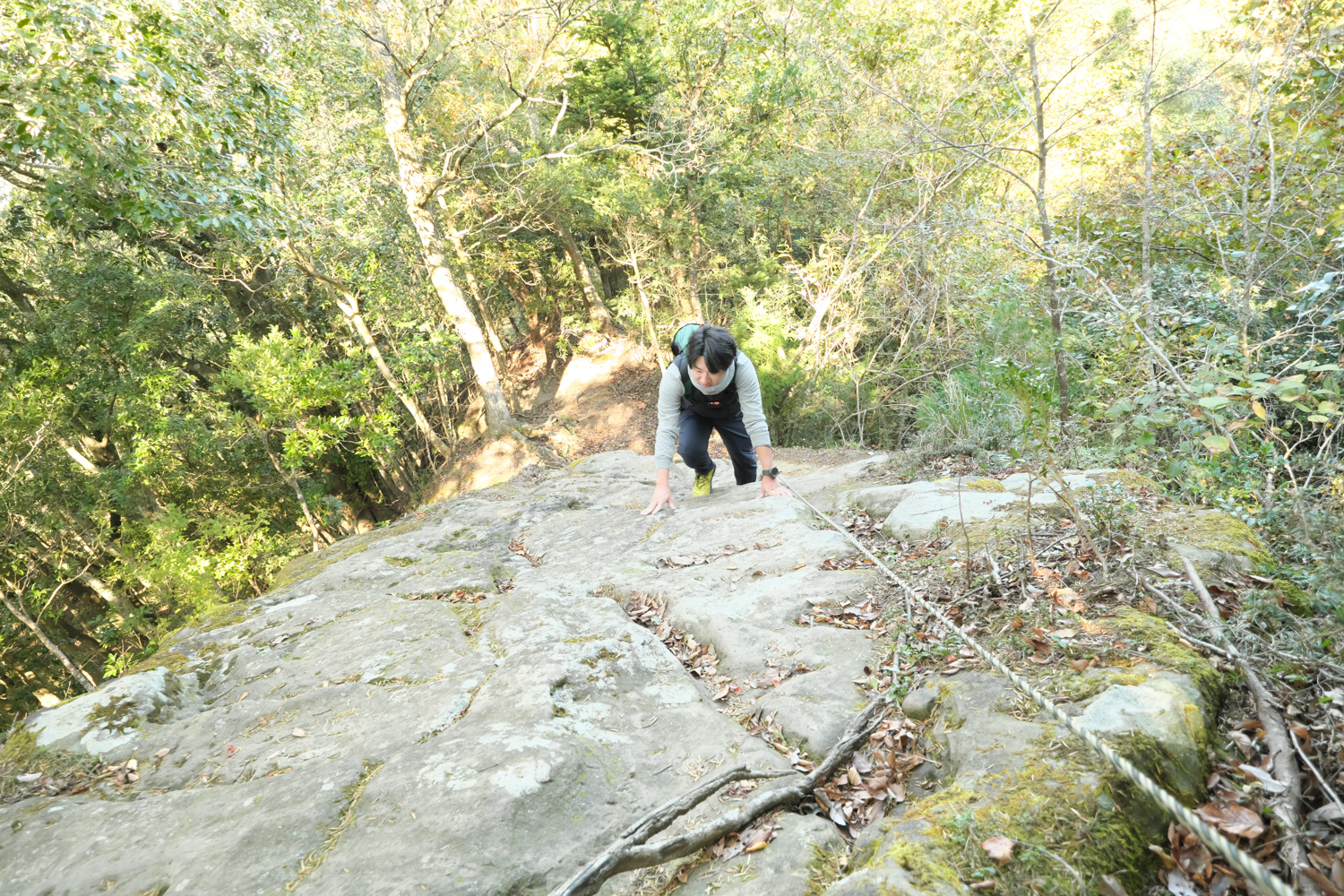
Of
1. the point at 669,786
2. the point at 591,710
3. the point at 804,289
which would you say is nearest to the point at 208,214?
the point at 591,710

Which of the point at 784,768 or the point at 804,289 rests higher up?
the point at 804,289

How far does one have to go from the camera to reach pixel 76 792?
2.92 m

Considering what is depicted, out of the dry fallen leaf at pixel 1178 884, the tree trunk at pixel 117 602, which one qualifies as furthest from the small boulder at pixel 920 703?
the tree trunk at pixel 117 602

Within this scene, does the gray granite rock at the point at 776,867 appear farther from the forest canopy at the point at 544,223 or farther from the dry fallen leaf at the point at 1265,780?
the forest canopy at the point at 544,223

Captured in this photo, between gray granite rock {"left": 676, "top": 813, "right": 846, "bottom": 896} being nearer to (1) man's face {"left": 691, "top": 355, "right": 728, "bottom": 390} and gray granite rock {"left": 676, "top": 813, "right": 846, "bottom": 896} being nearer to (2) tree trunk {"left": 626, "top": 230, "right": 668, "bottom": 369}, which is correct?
(1) man's face {"left": 691, "top": 355, "right": 728, "bottom": 390}

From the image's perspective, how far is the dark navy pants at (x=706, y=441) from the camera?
5.98 m

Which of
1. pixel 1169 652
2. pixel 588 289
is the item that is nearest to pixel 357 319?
pixel 588 289

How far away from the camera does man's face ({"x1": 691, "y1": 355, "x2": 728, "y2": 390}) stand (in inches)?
192

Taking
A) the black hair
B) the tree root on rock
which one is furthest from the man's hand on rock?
the tree root on rock

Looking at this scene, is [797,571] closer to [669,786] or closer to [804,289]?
[669,786]

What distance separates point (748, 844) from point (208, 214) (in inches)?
266

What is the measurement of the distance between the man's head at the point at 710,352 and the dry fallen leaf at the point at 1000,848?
355 centimetres

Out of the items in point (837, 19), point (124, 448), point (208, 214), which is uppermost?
point (837, 19)

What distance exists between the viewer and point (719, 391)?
17.8 feet
